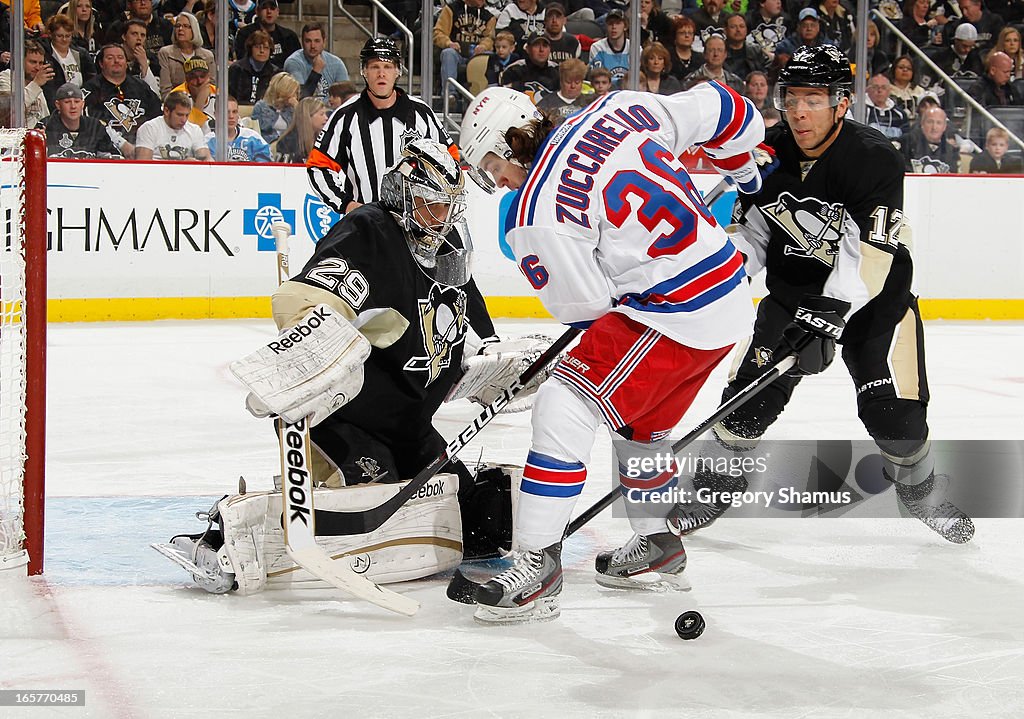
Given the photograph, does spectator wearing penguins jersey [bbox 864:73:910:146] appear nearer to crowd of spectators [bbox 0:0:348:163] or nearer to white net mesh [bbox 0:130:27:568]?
crowd of spectators [bbox 0:0:348:163]

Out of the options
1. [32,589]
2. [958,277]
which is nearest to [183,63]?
[958,277]

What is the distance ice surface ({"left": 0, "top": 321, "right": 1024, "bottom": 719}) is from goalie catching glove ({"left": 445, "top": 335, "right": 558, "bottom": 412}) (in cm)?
39

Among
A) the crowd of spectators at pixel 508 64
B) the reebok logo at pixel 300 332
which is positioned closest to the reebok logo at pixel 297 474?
the reebok logo at pixel 300 332

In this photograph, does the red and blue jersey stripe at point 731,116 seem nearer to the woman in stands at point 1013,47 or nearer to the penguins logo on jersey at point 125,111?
the penguins logo on jersey at point 125,111

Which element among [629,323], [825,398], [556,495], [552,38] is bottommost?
[825,398]

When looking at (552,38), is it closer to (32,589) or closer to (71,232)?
(71,232)

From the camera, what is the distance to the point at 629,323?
2.38m

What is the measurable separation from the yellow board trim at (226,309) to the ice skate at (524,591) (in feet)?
16.3

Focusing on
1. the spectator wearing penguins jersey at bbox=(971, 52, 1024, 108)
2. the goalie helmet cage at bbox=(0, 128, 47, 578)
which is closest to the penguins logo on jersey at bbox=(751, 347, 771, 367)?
the goalie helmet cage at bbox=(0, 128, 47, 578)

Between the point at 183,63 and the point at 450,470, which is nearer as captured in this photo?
the point at 450,470

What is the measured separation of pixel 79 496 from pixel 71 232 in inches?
155

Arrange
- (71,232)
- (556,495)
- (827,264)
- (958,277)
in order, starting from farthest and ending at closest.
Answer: (958,277), (71,232), (827,264), (556,495)

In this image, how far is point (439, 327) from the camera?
270 cm

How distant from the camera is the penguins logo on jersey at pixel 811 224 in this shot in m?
2.95
